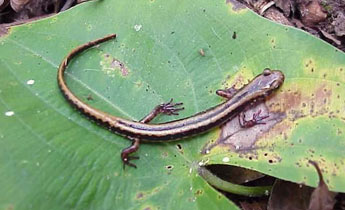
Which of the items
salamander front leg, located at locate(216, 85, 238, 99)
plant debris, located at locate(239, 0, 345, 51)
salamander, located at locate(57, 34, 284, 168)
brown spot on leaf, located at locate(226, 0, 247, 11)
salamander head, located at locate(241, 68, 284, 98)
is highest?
brown spot on leaf, located at locate(226, 0, 247, 11)

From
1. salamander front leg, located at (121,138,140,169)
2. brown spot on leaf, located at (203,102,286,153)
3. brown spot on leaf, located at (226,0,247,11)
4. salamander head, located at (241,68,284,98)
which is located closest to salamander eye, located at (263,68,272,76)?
salamander head, located at (241,68,284,98)

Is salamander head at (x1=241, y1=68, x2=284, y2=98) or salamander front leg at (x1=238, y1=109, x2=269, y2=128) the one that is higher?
salamander head at (x1=241, y1=68, x2=284, y2=98)

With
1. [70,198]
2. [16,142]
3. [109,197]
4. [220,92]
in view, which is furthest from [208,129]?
[16,142]

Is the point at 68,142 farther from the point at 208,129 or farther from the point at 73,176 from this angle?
the point at 208,129

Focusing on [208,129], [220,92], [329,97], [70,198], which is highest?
[329,97]

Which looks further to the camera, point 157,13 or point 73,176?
point 157,13

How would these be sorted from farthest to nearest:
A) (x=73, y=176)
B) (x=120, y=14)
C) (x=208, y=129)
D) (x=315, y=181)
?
(x=120, y=14) → (x=208, y=129) → (x=73, y=176) → (x=315, y=181)

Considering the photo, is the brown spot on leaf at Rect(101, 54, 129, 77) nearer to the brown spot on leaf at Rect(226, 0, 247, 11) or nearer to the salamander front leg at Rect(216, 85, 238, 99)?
the salamander front leg at Rect(216, 85, 238, 99)
